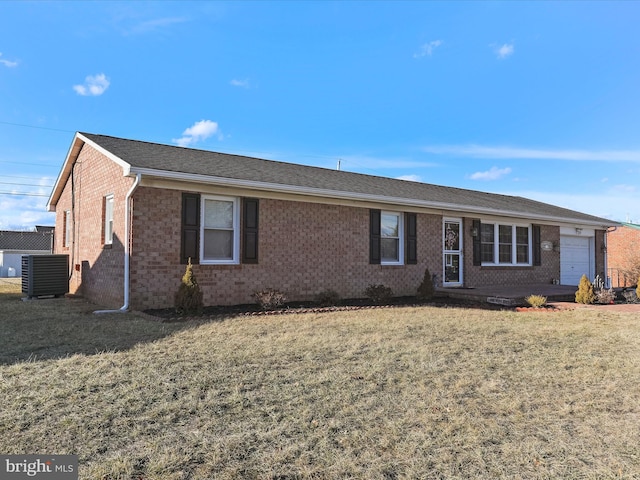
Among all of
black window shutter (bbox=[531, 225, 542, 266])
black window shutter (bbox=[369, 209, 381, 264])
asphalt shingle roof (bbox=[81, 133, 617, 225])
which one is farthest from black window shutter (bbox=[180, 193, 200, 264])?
black window shutter (bbox=[531, 225, 542, 266])

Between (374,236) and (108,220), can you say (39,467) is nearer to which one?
(108,220)

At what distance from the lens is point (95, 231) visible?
10922 millimetres

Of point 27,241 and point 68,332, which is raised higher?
point 27,241

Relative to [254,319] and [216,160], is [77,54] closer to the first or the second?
[216,160]

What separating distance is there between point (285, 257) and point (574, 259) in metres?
13.8

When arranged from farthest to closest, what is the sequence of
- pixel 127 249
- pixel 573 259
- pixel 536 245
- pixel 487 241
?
pixel 573 259, pixel 536 245, pixel 487 241, pixel 127 249

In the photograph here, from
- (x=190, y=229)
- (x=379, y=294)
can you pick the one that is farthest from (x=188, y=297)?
(x=379, y=294)

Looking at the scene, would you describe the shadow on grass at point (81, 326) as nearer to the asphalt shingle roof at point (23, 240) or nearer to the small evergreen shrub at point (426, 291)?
the small evergreen shrub at point (426, 291)

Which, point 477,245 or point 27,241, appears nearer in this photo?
point 477,245

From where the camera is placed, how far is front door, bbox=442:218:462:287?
13672mm

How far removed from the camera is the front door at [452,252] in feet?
44.9

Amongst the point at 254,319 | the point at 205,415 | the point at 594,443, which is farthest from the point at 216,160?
the point at 594,443

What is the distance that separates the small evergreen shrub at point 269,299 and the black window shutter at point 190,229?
1.61m

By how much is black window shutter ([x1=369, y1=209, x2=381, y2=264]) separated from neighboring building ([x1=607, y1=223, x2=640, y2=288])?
54.7 ft
